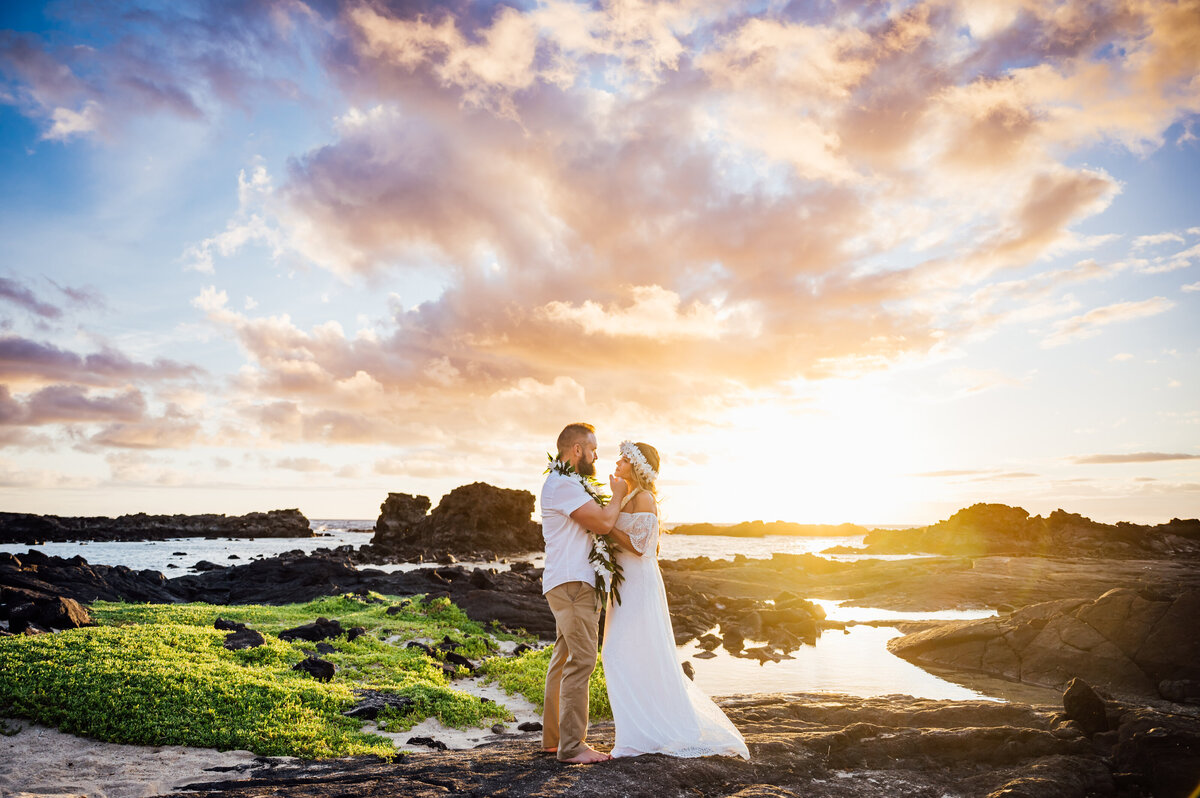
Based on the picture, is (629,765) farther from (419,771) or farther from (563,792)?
(419,771)

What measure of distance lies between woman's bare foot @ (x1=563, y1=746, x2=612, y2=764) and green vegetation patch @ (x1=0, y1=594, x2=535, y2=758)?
105 inches

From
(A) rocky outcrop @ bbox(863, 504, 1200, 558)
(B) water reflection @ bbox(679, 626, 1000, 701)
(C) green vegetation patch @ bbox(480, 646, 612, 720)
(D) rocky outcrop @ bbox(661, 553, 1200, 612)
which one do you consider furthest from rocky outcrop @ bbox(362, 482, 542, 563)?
(C) green vegetation patch @ bbox(480, 646, 612, 720)

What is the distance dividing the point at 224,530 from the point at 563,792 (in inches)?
5303

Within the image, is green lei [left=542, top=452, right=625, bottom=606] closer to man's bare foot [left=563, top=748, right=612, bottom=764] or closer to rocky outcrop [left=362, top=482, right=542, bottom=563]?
man's bare foot [left=563, top=748, right=612, bottom=764]

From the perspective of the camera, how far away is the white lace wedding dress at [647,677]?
273 inches

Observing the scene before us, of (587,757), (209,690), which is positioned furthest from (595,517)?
(209,690)

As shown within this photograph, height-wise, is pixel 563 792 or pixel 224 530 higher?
pixel 563 792

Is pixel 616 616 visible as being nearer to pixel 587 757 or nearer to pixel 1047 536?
pixel 587 757

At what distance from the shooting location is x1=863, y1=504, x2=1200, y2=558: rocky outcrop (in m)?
53.2

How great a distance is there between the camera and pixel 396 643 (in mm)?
15734

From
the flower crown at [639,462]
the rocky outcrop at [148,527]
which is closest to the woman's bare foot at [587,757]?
the flower crown at [639,462]

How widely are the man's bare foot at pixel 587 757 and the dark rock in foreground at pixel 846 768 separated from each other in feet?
0.74

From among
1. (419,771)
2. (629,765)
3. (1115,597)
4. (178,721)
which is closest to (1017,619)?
(1115,597)

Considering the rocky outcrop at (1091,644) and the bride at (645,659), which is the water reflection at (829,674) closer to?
the rocky outcrop at (1091,644)
